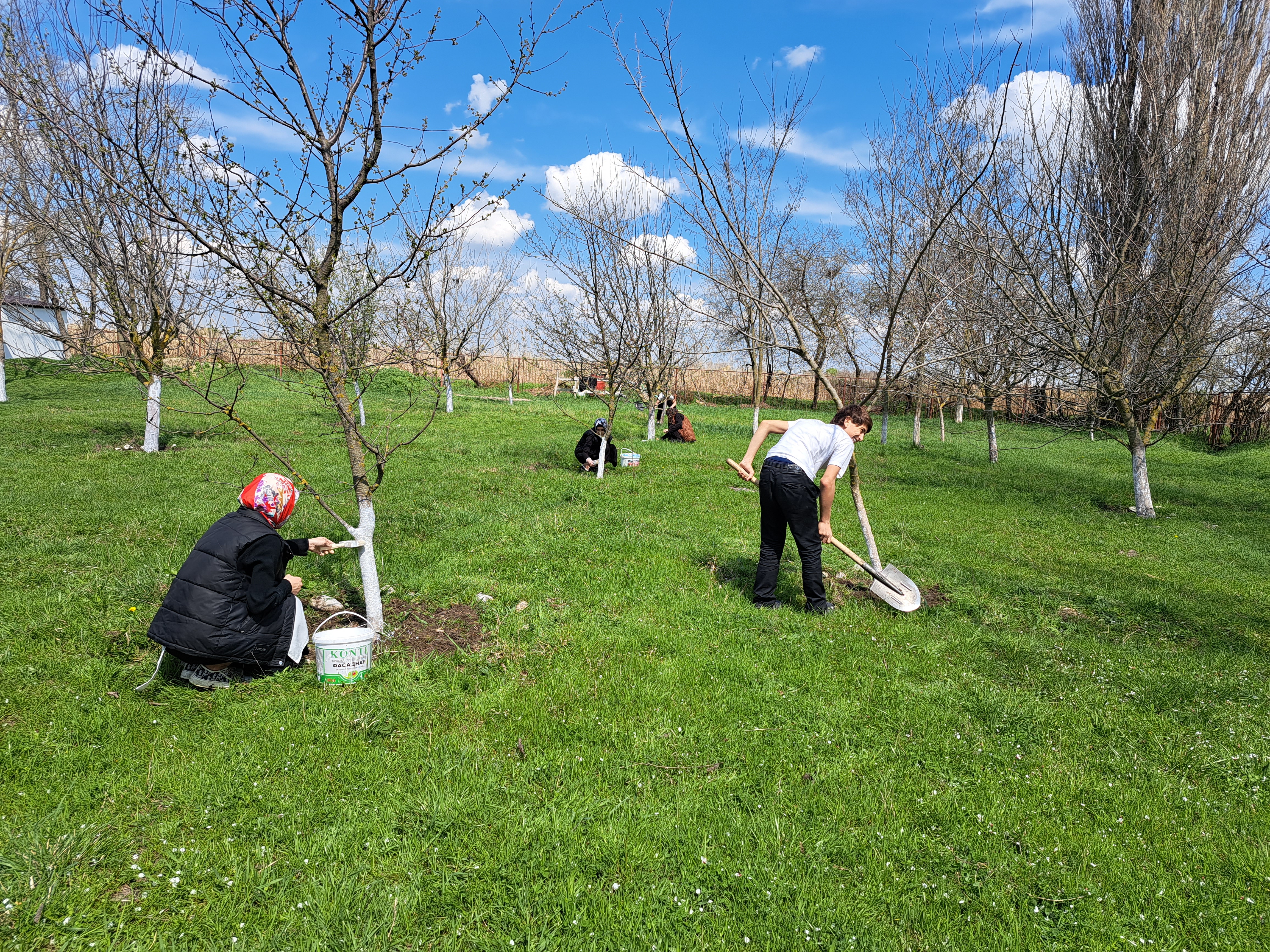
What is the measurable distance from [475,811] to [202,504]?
19.5ft

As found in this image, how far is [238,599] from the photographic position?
3590 mm

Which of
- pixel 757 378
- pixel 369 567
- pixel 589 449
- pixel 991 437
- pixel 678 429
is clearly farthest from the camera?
pixel 757 378

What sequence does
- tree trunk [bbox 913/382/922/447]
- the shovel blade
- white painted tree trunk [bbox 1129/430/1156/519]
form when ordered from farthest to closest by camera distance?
tree trunk [bbox 913/382/922/447] → white painted tree trunk [bbox 1129/430/1156/519] → the shovel blade

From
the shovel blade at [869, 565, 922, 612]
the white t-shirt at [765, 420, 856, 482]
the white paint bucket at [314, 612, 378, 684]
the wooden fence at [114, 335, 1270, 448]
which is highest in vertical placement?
the wooden fence at [114, 335, 1270, 448]

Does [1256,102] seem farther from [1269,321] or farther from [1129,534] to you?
[1129,534]

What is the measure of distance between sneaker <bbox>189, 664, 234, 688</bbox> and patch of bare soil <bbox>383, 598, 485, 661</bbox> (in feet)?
2.99

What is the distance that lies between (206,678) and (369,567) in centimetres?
107

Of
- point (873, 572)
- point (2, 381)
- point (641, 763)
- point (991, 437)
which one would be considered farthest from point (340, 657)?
point (2, 381)

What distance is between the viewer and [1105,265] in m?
8.61

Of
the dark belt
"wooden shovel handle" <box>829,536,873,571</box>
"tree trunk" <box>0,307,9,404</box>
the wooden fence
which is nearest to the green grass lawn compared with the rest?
"wooden shovel handle" <box>829,536,873,571</box>

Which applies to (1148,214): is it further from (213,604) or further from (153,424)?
(153,424)

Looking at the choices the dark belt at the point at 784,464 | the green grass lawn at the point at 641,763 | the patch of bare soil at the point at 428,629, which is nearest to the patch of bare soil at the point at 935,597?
the green grass lawn at the point at 641,763

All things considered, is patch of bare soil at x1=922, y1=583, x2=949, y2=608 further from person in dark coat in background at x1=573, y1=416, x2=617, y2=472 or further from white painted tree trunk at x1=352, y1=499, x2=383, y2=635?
person in dark coat in background at x1=573, y1=416, x2=617, y2=472

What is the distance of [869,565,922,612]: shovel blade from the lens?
5.19 metres
